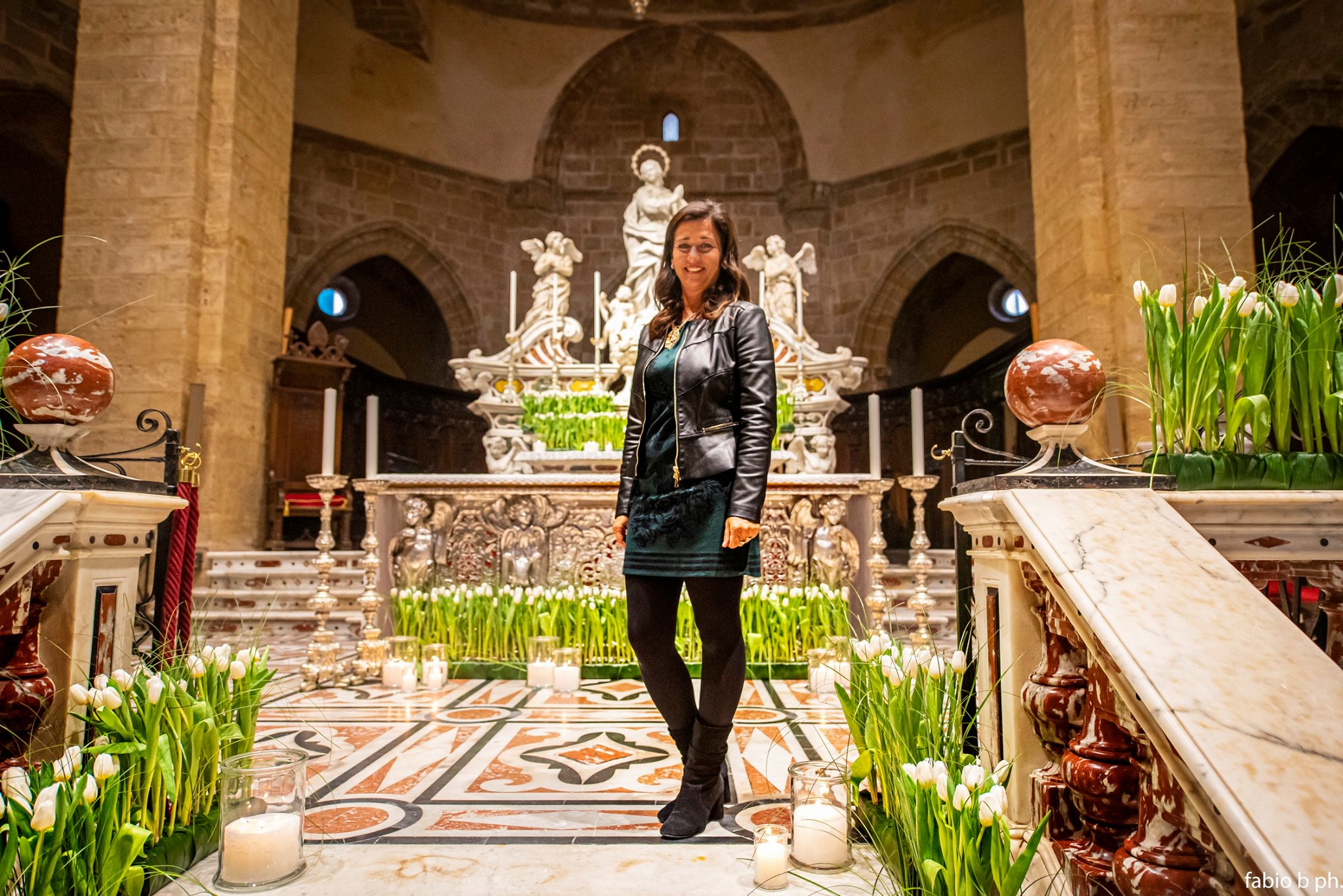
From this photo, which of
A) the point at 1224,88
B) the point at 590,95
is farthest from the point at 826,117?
the point at 1224,88

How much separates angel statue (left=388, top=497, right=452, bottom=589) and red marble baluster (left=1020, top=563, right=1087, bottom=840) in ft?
12.0

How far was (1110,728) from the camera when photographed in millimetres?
1405

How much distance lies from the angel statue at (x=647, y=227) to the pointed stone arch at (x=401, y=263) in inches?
230

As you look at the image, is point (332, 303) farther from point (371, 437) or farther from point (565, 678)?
point (565, 678)

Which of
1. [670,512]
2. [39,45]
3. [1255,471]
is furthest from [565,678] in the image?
[39,45]

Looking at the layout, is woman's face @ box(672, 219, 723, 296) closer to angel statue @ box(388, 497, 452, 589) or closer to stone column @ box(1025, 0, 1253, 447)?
angel statue @ box(388, 497, 452, 589)

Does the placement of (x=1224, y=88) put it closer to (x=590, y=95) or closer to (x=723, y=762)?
(x=723, y=762)

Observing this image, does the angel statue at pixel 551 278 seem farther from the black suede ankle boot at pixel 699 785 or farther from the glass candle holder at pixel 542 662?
the black suede ankle boot at pixel 699 785

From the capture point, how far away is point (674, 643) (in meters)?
2.07

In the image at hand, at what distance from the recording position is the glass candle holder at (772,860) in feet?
5.60

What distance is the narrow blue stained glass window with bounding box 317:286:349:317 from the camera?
517 inches

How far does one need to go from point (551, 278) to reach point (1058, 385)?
5343 millimetres

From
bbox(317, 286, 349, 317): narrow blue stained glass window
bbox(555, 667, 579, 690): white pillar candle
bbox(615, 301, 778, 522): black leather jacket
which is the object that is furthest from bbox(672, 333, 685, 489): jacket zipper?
bbox(317, 286, 349, 317): narrow blue stained glass window

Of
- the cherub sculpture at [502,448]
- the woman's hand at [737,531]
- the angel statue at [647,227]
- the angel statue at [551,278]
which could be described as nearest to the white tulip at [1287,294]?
the woman's hand at [737,531]
